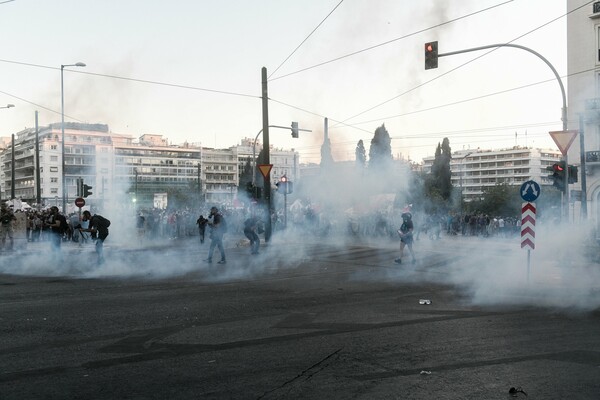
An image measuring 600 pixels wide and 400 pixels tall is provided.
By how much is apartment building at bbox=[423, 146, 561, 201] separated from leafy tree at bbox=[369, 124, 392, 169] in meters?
127

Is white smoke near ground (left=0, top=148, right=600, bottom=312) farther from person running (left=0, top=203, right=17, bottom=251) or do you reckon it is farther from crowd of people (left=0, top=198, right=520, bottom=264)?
crowd of people (left=0, top=198, right=520, bottom=264)

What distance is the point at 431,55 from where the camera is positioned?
16.0m

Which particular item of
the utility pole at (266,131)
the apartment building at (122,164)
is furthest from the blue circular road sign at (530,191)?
the apartment building at (122,164)

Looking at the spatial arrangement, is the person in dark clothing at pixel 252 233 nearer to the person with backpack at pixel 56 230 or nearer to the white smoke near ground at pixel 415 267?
the white smoke near ground at pixel 415 267

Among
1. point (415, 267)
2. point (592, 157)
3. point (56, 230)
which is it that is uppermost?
point (592, 157)

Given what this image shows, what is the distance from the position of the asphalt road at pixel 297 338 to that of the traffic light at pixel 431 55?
633 cm

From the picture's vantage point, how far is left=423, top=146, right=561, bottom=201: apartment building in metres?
163

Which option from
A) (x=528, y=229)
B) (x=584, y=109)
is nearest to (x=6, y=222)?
(x=528, y=229)

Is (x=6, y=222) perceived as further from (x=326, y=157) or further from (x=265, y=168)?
(x=326, y=157)

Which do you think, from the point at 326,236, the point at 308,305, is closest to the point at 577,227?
the point at 308,305

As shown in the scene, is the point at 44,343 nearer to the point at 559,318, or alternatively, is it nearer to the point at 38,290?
the point at 38,290

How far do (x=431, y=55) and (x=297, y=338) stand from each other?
11.7 metres

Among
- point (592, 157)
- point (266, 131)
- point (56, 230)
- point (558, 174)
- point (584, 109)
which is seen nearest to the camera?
point (584, 109)

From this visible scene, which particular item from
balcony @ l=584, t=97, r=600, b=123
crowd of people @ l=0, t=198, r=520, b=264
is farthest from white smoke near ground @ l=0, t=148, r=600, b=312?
balcony @ l=584, t=97, r=600, b=123
